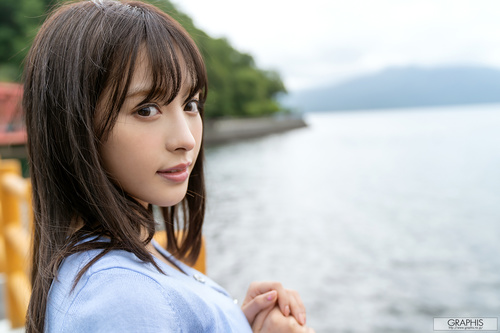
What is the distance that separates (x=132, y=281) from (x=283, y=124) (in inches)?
1943

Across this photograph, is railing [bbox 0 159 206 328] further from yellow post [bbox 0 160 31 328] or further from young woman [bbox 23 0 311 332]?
young woman [bbox 23 0 311 332]

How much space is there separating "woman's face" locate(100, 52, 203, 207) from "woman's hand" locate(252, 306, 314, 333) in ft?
1.23

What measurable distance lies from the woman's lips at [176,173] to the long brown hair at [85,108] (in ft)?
0.28

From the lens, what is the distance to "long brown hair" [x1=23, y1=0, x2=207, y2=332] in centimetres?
80

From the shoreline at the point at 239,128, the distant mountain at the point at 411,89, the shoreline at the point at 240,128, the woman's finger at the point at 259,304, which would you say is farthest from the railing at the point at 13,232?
the distant mountain at the point at 411,89

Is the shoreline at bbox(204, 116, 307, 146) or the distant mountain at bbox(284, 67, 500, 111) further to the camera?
the distant mountain at bbox(284, 67, 500, 111)

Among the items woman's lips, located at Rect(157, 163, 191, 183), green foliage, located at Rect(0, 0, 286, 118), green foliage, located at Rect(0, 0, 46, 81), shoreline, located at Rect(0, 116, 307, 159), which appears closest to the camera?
woman's lips, located at Rect(157, 163, 191, 183)

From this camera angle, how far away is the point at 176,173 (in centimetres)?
89

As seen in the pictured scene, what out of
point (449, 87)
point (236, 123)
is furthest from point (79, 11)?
point (449, 87)

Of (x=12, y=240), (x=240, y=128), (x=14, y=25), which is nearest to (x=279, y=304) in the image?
(x=12, y=240)

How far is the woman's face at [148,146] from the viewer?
82cm

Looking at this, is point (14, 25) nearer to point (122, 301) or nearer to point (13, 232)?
point (13, 232)

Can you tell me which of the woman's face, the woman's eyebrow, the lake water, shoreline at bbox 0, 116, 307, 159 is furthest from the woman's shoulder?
shoreline at bbox 0, 116, 307, 159

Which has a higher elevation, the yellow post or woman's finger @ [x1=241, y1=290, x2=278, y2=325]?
woman's finger @ [x1=241, y1=290, x2=278, y2=325]
